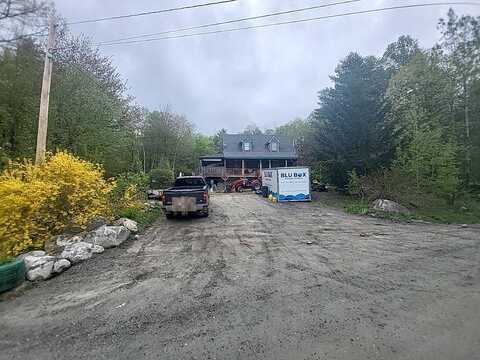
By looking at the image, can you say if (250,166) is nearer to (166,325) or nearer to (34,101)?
(34,101)

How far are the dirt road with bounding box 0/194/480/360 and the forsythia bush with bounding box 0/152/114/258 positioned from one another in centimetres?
170

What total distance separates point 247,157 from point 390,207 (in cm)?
2561

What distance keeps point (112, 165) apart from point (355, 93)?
16.3 metres

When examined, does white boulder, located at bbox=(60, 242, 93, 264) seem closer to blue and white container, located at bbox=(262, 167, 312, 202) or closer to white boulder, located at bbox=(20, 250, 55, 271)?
white boulder, located at bbox=(20, 250, 55, 271)

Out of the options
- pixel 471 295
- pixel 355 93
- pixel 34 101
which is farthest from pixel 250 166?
pixel 471 295

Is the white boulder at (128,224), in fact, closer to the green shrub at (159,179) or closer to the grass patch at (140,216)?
the grass patch at (140,216)

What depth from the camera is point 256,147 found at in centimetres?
4069

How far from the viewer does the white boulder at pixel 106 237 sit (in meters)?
7.84

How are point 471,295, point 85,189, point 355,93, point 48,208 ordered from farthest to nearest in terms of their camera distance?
point 355,93
point 85,189
point 48,208
point 471,295

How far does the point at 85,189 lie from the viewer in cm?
837

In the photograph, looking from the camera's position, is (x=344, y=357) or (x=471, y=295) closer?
(x=344, y=357)

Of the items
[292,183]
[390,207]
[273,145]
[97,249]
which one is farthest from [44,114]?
[273,145]

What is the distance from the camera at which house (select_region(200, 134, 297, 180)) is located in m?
37.5

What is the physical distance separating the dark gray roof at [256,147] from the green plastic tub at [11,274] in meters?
32.9
